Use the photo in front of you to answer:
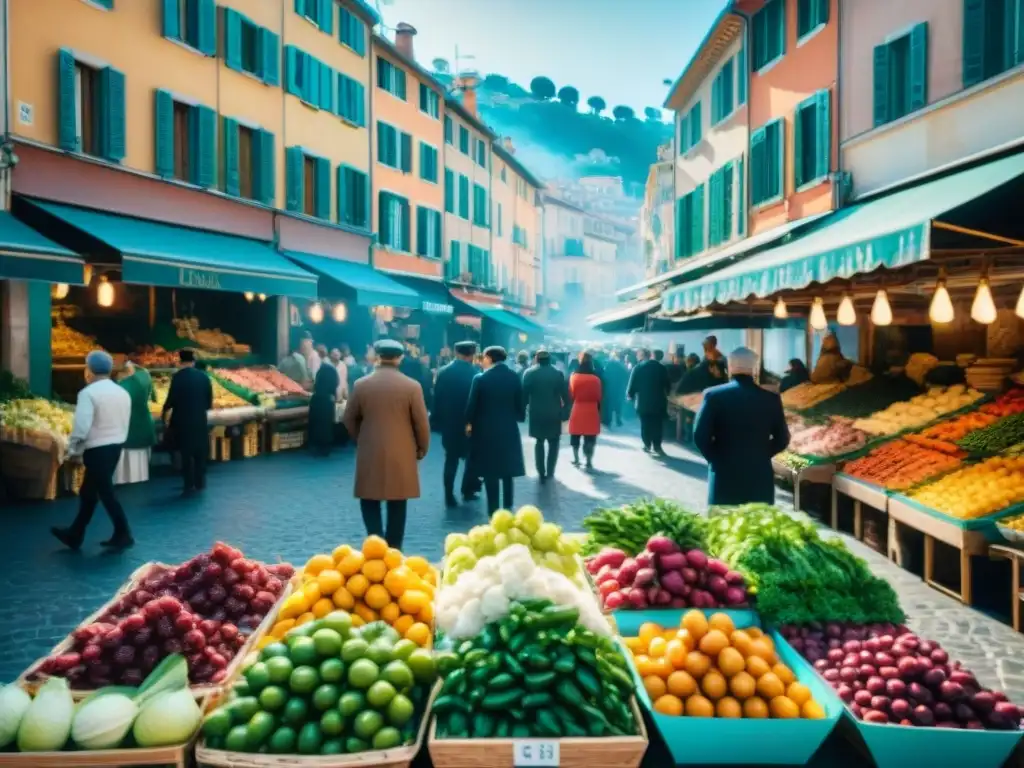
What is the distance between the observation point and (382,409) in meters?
7.09

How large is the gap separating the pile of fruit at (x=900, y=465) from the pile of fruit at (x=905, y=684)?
14.1 ft

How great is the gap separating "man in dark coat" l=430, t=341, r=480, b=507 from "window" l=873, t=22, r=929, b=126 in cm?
689

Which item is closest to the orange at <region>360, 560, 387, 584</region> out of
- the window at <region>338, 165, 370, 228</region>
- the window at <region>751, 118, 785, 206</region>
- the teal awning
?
the teal awning

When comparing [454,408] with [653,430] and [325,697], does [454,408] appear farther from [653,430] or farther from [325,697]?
[325,697]

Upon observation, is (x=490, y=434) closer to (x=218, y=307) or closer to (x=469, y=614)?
(x=469, y=614)

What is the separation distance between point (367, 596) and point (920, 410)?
26.8ft

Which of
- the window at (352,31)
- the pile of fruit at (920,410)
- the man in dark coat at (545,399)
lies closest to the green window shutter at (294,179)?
the window at (352,31)

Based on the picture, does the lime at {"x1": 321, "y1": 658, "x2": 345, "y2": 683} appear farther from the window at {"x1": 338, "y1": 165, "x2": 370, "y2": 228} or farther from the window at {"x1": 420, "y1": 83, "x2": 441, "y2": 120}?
the window at {"x1": 420, "y1": 83, "x2": 441, "y2": 120}

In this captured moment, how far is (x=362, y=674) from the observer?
143 inches

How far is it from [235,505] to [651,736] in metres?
7.69

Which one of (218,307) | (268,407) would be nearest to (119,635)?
(268,407)

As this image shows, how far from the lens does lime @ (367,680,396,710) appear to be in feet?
11.7

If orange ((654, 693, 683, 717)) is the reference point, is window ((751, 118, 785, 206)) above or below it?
above

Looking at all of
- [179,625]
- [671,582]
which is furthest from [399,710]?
[671,582]
